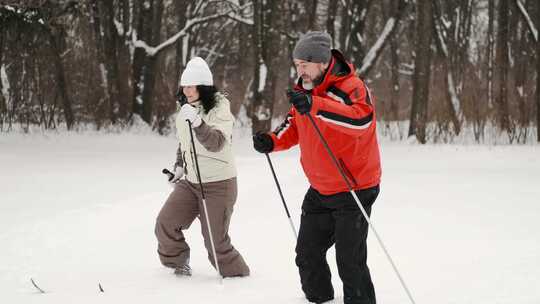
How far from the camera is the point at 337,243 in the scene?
3824mm

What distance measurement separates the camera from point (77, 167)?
37.2 ft

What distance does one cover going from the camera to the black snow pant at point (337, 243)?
3.78m

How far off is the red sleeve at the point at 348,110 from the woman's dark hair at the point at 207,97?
1.28 metres

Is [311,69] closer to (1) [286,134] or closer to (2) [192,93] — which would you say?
(1) [286,134]

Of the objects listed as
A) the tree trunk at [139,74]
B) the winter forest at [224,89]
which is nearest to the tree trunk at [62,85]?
the winter forest at [224,89]

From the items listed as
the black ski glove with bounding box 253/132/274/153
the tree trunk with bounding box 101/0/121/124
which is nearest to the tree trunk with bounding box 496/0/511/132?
the tree trunk with bounding box 101/0/121/124

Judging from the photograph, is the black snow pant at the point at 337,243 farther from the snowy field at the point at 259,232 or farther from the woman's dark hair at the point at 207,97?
the woman's dark hair at the point at 207,97

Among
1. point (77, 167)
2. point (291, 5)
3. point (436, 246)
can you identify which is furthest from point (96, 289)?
point (291, 5)

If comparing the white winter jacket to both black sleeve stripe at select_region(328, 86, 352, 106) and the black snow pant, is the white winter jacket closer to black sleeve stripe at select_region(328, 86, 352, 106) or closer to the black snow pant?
the black snow pant

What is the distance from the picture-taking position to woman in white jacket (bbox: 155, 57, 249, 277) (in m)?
4.69

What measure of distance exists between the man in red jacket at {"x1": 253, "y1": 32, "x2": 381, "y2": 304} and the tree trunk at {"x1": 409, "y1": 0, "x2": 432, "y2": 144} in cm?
1158

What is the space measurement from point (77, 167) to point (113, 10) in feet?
32.3

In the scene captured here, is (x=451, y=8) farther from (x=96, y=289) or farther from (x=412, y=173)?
(x=96, y=289)

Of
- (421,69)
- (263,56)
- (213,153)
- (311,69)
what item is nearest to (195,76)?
(213,153)
